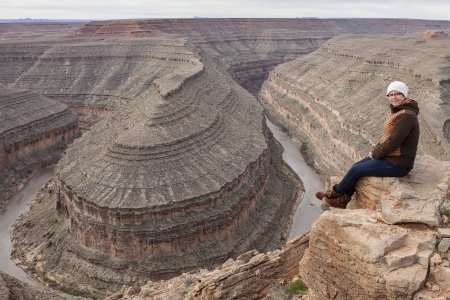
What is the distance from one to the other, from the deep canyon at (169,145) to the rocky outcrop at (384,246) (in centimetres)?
40

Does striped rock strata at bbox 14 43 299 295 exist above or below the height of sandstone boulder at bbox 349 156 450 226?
below

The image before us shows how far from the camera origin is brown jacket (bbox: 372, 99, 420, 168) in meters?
14.1

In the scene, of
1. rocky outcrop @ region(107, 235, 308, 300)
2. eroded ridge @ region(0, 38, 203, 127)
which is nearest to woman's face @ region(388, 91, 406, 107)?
rocky outcrop @ region(107, 235, 308, 300)

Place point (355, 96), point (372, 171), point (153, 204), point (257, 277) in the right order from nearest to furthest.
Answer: point (372, 171) < point (257, 277) < point (153, 204) < point (355, 96)

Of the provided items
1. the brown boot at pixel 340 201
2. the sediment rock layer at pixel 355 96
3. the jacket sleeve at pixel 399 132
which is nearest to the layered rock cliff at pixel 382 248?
the brown boot at pixel 340 201

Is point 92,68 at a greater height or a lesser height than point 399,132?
lesser

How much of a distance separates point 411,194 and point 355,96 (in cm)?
6520

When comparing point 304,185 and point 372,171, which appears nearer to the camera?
point 372,171

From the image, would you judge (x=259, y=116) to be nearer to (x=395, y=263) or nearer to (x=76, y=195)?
(x=76, y=195)

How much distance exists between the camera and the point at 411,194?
1372 cm

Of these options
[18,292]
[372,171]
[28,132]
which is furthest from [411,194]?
[28,132]

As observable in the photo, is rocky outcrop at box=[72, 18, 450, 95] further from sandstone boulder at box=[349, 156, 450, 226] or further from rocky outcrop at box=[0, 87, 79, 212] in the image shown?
sandstone boulder at box=[349, 156, 450, 226]

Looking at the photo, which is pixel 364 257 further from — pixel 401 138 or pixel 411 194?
pixel 401 138

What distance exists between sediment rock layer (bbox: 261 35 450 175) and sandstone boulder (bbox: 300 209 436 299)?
129 ft
